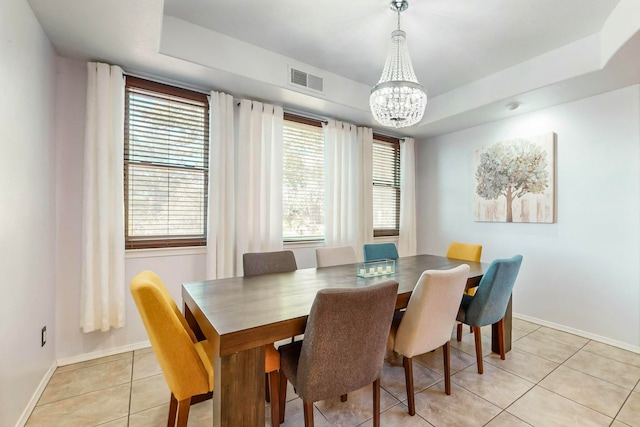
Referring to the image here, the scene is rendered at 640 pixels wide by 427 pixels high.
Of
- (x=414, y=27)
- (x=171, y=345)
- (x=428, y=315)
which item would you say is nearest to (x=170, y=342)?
(x=171, y=345)

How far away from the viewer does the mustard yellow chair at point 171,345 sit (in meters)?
1.21

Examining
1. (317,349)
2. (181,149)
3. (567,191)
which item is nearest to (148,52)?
(181,149)

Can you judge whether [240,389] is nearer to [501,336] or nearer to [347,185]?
[501,336]

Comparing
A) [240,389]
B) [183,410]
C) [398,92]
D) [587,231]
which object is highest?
[398,92]

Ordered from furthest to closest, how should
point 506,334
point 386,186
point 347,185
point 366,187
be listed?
point 386,186 → point 366,187 → point 347,185 → point 506,334

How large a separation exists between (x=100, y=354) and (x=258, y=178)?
2108 millimetres

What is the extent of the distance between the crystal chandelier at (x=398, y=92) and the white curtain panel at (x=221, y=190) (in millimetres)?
1517

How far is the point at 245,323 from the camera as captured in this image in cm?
126

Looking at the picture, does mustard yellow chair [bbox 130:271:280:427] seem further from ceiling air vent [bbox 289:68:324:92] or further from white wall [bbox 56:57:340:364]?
ceiling air vent [bbox 289:68:324:92]

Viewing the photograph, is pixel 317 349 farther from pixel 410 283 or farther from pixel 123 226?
pixel 123 226

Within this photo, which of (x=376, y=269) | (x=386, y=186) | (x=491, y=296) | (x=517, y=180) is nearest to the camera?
(x=491, y=296)

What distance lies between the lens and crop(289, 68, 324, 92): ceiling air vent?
292cm

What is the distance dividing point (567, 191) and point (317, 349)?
339cm

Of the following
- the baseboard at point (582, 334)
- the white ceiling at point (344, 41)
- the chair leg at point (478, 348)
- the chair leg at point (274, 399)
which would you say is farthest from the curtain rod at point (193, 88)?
the baseboard at point (582, 334)
